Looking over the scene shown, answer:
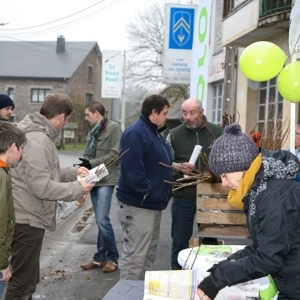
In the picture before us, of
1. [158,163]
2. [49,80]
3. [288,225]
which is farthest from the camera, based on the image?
[49,80]

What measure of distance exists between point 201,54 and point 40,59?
1791 inches

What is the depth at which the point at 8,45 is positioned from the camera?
166 feet

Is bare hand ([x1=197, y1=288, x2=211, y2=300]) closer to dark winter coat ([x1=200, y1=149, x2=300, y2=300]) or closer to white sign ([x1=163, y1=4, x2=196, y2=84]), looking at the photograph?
dark winter coat ([x1=200, y1=149, x2=300, y2=300])

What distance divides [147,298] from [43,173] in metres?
1.46

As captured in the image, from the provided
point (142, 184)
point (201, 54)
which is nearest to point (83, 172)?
point (142, 184)

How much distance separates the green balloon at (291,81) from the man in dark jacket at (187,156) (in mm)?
1320

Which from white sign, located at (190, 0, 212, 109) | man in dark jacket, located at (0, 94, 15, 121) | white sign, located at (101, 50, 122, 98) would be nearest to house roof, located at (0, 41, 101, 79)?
white sign, located at (101, 50, 122, 98)

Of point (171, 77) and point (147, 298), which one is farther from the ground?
point (171, 77)

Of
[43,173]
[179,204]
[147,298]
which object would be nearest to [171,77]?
[179,204]

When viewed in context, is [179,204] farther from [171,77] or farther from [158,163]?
[171,77]

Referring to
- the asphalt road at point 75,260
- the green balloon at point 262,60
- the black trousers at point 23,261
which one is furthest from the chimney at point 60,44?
the black trousers at point 23,261

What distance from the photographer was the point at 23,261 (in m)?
3.84

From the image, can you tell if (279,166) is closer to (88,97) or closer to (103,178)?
(103,178)

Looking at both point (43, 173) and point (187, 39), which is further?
point (187, 39)
